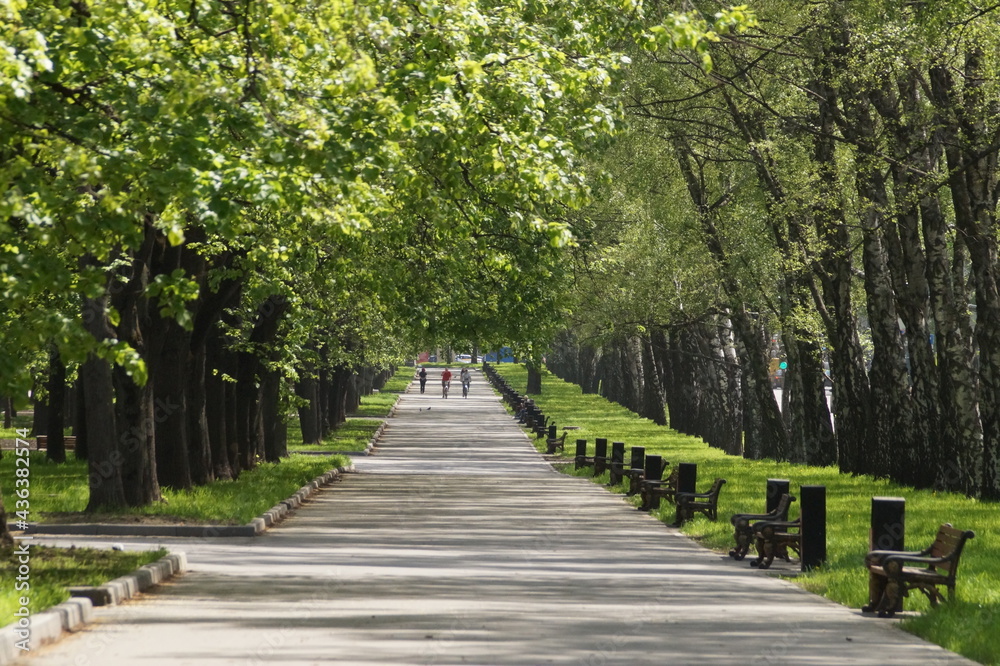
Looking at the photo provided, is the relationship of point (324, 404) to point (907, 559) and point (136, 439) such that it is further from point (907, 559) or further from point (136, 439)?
point (907, 559)

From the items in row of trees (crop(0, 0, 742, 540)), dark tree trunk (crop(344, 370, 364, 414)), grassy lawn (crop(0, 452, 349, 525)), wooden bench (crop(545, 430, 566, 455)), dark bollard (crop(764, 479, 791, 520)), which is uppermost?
row of trees (crop(0, 0, 742, 540))

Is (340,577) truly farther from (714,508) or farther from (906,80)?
(906,80)

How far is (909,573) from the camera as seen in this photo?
491 inches

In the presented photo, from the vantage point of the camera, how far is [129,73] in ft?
37.2

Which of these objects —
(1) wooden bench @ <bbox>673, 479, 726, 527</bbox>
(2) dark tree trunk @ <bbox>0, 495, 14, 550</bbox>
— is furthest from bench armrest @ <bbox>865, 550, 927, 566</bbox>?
(1) wooden bench @ <bbox>673, 479, 726, 527</bbox>

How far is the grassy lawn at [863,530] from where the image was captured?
1140cm

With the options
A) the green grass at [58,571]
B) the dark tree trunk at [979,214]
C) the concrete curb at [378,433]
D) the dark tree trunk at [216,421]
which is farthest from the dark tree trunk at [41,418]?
the green grass at [58,571]

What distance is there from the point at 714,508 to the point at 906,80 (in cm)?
716

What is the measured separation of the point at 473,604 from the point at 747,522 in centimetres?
589

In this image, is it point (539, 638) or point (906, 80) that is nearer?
point (539, 638)

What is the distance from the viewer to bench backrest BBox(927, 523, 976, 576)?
1224cm

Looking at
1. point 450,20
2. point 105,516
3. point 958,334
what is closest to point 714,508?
point 958,334

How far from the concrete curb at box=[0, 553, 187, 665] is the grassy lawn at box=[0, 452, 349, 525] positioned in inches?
225

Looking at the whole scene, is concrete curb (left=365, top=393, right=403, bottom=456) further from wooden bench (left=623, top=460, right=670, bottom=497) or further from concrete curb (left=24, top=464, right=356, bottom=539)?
concrete curb (left=24, top=464, right=356, bottom=539)
